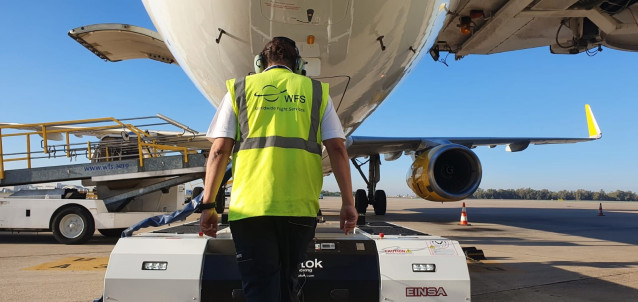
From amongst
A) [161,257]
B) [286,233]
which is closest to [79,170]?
[161,257]

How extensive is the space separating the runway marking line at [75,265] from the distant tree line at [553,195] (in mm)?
60181

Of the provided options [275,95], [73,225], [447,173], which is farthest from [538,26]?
[73,225]

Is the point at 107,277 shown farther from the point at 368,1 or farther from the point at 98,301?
the point at 368,1

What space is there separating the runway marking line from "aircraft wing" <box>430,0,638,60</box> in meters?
4.75

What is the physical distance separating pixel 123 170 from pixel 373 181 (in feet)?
24.1

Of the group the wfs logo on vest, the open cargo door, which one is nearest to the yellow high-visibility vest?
the wfs logo on vest

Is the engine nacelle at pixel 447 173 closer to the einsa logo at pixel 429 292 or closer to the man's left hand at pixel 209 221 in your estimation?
the einsa logo at pixel 429 292

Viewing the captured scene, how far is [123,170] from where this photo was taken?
7.60 m

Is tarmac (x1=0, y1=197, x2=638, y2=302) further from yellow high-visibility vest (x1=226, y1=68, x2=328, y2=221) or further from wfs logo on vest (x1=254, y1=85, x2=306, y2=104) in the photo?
wfs logo on vest (x1=254, y1=85, x2=306, y2=104)

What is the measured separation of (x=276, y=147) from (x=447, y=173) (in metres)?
6.34

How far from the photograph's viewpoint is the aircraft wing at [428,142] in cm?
1034

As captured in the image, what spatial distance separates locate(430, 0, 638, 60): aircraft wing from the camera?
18.5 ft

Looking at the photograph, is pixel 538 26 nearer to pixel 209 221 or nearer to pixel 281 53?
pixel 281 53

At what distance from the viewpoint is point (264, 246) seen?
1.67 meters
